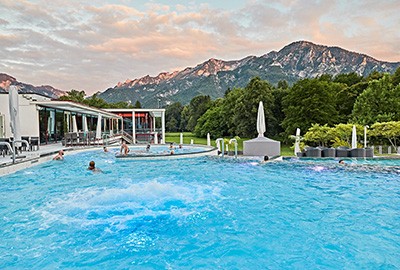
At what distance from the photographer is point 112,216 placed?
5488mm

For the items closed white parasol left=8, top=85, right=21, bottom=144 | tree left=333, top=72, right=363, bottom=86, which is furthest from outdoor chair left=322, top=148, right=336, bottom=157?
tree left=333, top=72, right=363, bottom=86

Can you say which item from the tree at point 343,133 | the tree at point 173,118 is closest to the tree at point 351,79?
the tree at point 343,133

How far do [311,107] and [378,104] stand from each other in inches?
240

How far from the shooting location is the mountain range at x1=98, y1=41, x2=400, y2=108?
354ft

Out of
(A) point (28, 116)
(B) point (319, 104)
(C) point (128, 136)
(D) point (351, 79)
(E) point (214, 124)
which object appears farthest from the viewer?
(E) point (214, 124)

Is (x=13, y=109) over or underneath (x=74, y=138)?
over

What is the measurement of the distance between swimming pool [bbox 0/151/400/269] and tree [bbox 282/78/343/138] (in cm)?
1891

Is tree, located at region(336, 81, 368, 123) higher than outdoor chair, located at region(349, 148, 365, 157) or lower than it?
higher

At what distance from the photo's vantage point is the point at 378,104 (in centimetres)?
2323

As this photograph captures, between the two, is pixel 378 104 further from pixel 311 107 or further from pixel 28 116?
pixel 28 116

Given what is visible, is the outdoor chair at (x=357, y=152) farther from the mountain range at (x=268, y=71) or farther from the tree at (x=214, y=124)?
the mountain range at (x=268, y=71)

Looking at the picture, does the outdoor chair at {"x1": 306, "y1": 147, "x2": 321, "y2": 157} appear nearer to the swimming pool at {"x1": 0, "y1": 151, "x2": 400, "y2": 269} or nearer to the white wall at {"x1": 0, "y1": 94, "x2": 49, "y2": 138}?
the swimming pool at {"x1": 0, "y1": 151, "x2": 400, "y2": 269}

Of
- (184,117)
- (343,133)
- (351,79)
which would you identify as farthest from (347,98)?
(184,117)

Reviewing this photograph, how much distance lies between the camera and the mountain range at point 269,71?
107812 millimetres
